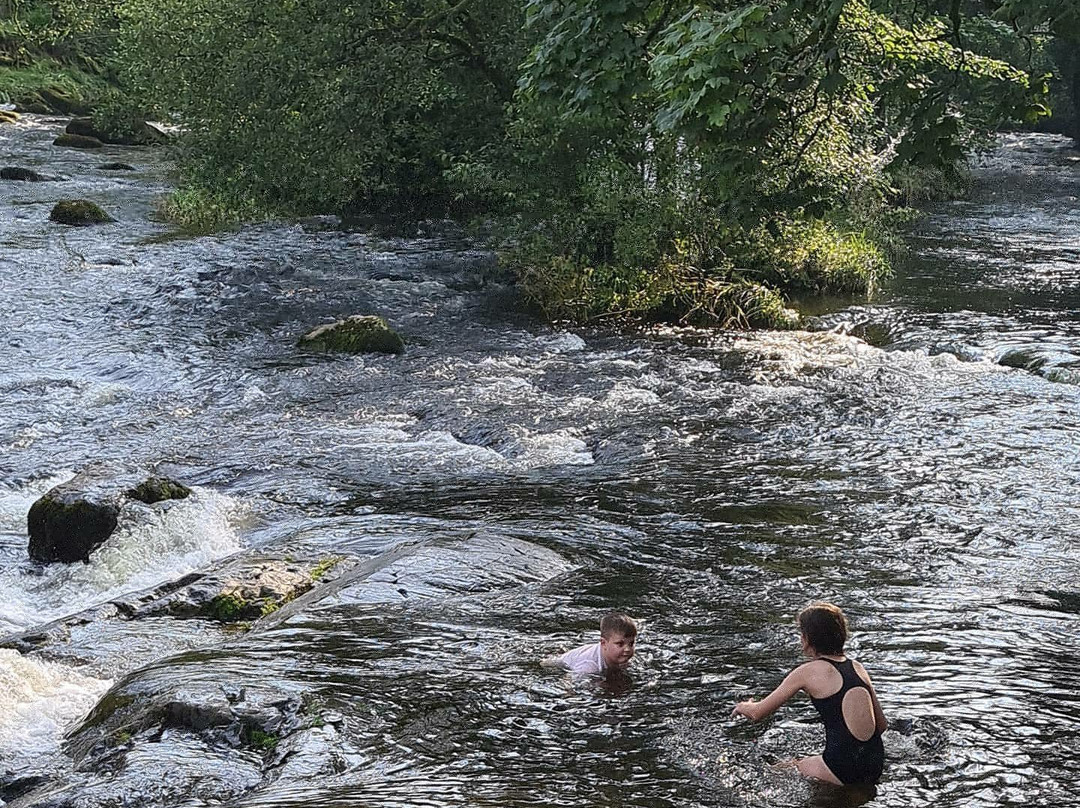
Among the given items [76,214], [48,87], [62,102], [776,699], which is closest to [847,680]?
[776,699]

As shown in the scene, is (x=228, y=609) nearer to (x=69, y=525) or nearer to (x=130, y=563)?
(x=130, y=563)

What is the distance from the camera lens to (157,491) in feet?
38.2

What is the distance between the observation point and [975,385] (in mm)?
15625

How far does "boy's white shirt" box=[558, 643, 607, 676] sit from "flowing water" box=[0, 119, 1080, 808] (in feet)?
0.37

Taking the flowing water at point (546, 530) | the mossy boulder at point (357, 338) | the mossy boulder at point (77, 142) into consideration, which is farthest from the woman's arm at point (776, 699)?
the mossy boulder at point (77, 142)

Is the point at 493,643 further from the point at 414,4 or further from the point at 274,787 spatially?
the point at 414,4

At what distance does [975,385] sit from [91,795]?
40.9 feet

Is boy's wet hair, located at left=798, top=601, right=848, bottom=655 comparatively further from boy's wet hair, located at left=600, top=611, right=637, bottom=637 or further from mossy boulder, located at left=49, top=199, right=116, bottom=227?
mossy boulder, located at left=49, top=199, right=116, bottom=227

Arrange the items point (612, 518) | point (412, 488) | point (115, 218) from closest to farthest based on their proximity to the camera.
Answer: point (612, 518)
point (412, 488)
point (115, 218)

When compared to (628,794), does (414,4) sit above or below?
above

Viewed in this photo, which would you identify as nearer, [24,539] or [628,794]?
[628,794]

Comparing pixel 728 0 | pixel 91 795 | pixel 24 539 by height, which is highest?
pixel 728 0

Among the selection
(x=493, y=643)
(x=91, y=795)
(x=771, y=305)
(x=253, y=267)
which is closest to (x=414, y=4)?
(x=253, y=267)

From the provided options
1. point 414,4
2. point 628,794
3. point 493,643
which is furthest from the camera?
point 414,4
